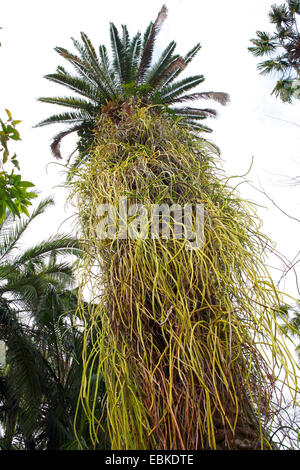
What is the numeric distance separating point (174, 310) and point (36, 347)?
4804mm

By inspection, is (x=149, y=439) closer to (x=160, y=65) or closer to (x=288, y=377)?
(x=288, y=377)

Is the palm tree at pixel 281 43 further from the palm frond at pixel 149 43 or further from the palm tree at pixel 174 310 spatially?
the palm tree at pixel 174 310

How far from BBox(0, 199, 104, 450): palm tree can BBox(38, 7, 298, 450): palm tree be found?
10.2 ft

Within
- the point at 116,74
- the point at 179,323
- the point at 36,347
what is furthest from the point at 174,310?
the point at 116,74

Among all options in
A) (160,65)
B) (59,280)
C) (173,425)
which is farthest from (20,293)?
(173,425)

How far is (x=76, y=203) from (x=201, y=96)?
17.1 feet

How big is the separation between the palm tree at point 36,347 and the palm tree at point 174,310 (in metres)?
3.10

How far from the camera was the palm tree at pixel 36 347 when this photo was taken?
4.41 m

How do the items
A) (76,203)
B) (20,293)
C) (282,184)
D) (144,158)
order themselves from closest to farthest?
(144,158) < (76,203) < (282,184) < (20,293)

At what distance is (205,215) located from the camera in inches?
43.8

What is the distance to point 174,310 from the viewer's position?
→ 3.02ft

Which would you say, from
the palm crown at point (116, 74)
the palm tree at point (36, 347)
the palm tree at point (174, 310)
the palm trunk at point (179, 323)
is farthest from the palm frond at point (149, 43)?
the palm trunk at point (179, 323)

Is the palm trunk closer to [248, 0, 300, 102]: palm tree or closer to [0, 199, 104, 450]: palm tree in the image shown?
[0, 199, 104, 450]: palm tree

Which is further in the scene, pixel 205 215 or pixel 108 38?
pixel 108 38
